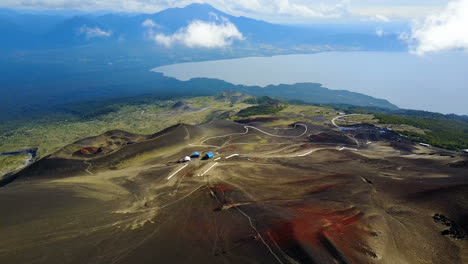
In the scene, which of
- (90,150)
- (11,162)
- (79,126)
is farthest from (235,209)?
(79,126)

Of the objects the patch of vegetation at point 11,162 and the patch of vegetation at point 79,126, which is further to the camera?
the patch of vegetation at point 79,126

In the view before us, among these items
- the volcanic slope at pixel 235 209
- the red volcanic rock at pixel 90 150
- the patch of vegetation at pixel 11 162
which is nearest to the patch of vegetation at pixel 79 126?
the patch of vegetation at pixel 11 162

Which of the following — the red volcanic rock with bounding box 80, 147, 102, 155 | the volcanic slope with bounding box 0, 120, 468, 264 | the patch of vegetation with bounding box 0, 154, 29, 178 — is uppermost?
the volcanic slope with bounding box 0, 120, 468, 264

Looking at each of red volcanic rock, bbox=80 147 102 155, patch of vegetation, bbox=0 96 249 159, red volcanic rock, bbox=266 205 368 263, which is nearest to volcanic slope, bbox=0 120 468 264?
red volcanic rock, bbox=266 205 368 263

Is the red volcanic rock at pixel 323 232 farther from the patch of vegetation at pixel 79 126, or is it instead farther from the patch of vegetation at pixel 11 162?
the patch of vegetation at pixel 79 126

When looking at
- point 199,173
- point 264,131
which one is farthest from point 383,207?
point 264,131

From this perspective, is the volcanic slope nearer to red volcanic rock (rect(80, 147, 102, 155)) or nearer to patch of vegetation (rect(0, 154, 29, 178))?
red volcanic rock (rect(80, 147, 102, 155))

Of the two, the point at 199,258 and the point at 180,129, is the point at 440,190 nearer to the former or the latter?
the point at 199,258

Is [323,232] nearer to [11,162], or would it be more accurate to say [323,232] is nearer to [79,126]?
[11,162]
